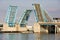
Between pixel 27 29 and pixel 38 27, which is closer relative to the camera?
pixel 38 27

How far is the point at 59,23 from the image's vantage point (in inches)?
5674

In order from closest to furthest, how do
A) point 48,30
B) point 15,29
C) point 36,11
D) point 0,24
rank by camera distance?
point 36,11, point 48,30, point 15,29, point 0,24

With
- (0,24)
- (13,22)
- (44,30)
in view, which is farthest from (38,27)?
(0,24)

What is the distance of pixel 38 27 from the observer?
459 ft

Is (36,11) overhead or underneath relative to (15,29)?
overhead

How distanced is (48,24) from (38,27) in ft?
28.9

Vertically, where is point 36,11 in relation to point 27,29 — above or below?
above

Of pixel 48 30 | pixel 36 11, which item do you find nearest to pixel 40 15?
pixel 36 11

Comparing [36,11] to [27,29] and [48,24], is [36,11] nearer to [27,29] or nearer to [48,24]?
[48,24]

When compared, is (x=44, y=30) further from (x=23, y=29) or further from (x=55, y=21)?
(x=23, y=29)

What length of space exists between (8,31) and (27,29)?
43.1 ft

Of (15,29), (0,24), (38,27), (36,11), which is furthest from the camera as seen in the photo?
(0,24)

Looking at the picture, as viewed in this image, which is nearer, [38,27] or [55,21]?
[38,27]

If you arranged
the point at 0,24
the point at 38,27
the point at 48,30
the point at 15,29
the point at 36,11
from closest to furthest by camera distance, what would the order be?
1. the point at 36,11
2. the point at 38,27
3. the point at 48,30
4. the point at 15,29
5. the point at 0,24
